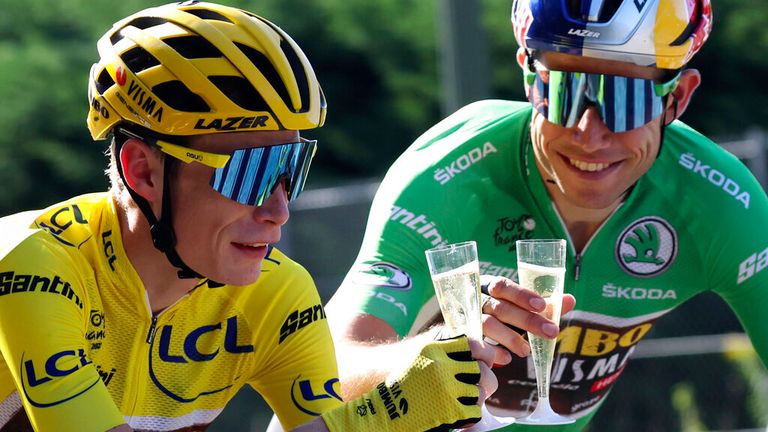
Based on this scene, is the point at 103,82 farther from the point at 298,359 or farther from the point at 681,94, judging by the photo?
the point at 681,94

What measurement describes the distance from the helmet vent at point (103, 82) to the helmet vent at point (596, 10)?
1.71m

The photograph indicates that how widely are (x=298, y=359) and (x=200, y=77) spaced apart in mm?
954

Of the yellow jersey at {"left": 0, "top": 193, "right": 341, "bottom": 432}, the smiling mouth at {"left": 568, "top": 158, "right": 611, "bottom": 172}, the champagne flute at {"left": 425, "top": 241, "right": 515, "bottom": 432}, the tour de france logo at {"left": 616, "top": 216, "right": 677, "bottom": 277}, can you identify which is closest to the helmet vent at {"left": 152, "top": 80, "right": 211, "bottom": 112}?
the yellow jersey at {"left": 0, "top": 193, "right": 341, "bottom": 432}

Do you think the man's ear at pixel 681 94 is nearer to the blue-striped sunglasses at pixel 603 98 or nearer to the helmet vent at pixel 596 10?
the blue-striped sunglasses at pixel 603 98

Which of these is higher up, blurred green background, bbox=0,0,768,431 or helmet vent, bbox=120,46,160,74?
helmet vent, bbox=120,46,160,74

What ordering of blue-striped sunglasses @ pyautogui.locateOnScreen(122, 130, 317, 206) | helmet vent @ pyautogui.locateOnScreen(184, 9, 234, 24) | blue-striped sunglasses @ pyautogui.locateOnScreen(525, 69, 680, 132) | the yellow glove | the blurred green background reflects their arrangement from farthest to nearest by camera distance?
the blurred green background → blue-striped sunglasses @ pyautogui.locateOnScreen(525, 69, 680, 132) → helmet vent @ pyautogui.locateOnScreen(184, 9, 234, 24) → blue-striped sunglasses @ pyautogui.locateOnScreen(122, 130, 317, 206) → the yellow glove

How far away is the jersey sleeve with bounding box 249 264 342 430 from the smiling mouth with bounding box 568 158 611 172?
120 cm

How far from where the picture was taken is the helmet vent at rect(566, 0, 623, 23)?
4.67 meters

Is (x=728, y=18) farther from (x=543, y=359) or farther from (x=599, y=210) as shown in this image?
(x=543, y=359)

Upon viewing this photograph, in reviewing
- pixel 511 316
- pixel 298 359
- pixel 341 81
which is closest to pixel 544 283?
pixel 511 316

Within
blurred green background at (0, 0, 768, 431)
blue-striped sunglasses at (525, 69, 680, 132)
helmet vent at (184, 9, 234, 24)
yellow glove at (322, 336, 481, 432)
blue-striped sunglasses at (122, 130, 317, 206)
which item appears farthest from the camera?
blurred green background at (0, 0, 768, 431)

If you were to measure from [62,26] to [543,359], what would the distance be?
59.1 ft

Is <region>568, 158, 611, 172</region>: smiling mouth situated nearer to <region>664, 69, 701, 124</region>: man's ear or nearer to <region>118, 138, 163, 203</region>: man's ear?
<region>664, 69, 701, 124</region>: man's ear

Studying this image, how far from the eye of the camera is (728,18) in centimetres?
1883
